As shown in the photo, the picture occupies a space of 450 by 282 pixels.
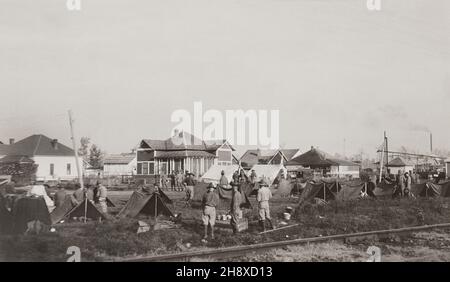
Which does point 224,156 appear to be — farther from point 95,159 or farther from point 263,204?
point 95,159

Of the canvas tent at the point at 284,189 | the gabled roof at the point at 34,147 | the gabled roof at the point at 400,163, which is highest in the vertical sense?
the gabled roof at the point at 34,147

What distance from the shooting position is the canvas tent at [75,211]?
13.2 meters

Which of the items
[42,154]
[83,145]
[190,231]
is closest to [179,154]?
[83,145]

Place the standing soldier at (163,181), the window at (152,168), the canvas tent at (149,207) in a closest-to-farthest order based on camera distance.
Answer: the canvas tent at (149,207) → the window at (152,168) → the standing soldier at (163,181)

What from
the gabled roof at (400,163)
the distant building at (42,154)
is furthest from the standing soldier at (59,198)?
the gabled roof at (400,163)

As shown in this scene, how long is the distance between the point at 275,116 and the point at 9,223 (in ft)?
23.9

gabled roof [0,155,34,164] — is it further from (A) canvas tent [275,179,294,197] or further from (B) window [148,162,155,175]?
(A) canvas tent [275,179,294,197]

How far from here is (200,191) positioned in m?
19.2

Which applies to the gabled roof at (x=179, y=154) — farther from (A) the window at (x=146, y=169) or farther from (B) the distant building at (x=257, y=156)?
(B) the distant building at (x=257, y=156)

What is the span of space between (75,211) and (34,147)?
4491mm

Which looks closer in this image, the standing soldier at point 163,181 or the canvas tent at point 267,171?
the standing soldier at point 163,181

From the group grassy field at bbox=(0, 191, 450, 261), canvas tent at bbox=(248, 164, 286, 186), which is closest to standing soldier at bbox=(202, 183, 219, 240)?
grassy field at bbox=(0, 191, 450, 261)
